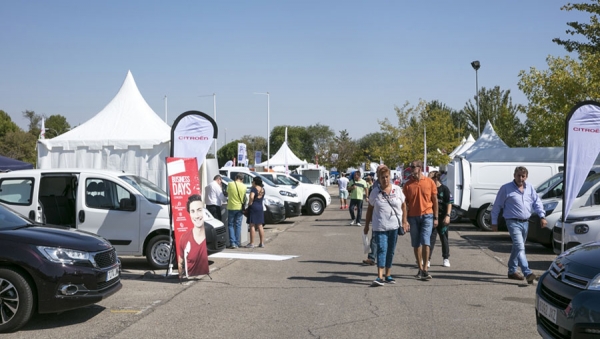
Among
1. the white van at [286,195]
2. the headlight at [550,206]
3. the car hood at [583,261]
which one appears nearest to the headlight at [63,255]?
the car hood at [583,261]

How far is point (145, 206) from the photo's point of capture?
11.1 m

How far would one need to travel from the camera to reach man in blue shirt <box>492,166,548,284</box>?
958cm

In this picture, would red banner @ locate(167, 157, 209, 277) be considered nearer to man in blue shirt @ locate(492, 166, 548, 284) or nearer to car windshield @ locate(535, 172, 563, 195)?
man in blue shirt @ locate(492, 166, 548, 284)

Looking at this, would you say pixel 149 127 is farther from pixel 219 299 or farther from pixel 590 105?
pixel 590 105

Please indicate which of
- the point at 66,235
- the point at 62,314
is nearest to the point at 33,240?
the point at 66,235

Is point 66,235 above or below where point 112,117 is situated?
below

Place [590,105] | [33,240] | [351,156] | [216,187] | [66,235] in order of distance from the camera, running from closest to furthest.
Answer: [33,240] → [66,235] → [590,105] → [216,187] → [351,156]

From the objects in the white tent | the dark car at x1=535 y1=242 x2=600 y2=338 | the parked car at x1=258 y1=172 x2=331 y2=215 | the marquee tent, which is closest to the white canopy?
the parked car at x1=258 y1=172 x2=331 y2=215

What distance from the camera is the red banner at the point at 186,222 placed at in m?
10.1

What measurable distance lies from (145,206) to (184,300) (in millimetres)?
2960

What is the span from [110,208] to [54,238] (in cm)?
403

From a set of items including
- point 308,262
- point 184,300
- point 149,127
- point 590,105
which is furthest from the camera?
point 149,127

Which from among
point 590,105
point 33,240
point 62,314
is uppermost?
point 590,105

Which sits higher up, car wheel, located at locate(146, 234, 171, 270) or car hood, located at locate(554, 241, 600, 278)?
car hood, located at locate(554, 241, 600, 278)
